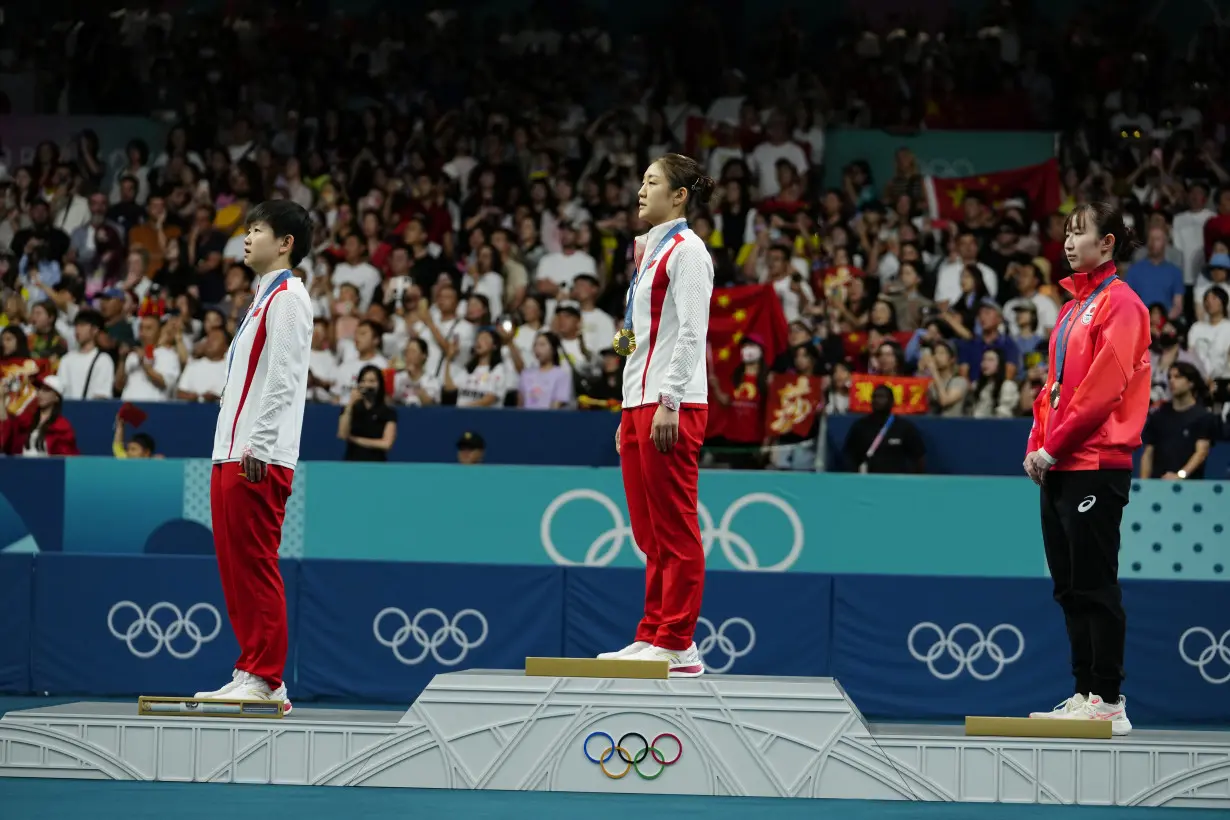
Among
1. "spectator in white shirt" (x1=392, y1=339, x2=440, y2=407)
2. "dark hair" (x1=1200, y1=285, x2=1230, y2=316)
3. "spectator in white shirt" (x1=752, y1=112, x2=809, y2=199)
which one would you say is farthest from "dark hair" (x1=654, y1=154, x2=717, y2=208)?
"spectator in white shirt" (x1=752, y1=112, x2=809, y2=199)

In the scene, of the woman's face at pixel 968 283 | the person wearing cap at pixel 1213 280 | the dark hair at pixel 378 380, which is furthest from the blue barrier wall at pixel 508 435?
the person wearing cap at pixel 1213 280

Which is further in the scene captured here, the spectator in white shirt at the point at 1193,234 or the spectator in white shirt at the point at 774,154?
the spectator in white shirt at the point at 774,154

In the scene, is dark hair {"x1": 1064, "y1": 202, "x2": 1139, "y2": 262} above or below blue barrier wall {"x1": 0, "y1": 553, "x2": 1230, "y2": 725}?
above

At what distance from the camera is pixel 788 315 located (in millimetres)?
15398

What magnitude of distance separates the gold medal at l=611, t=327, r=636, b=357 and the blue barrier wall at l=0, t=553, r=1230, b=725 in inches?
151

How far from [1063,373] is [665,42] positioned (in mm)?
14329

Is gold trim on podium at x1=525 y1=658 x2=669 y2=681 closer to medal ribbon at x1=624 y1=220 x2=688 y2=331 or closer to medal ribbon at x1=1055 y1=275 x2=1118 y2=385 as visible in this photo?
medal ribbon at x1=624 y1=220 x2=688 y2=331

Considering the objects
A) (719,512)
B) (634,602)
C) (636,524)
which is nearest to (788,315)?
(719,512)

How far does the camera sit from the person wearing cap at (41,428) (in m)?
13.8

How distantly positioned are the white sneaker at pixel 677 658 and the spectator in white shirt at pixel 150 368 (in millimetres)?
8855

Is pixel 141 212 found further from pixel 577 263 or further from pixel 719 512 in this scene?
pixel 719 512

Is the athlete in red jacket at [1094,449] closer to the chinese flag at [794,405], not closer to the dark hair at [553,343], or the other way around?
the chinese flag at [794,405]

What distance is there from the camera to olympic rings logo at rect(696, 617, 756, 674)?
1092 cm

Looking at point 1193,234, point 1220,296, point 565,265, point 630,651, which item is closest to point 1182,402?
point 1220,296
